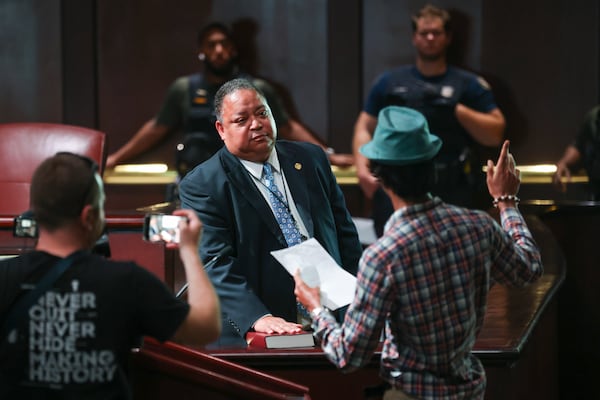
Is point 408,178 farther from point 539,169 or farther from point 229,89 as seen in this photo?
→ point 539,169

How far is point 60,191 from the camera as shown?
1.92 m

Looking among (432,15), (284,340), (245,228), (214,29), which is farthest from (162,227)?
(214,29)

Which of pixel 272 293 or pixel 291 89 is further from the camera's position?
pixel 291 89

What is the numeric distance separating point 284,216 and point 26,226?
1.20m

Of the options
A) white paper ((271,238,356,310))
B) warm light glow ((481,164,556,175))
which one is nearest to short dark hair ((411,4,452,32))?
warm light glow ((481,164,556,175))

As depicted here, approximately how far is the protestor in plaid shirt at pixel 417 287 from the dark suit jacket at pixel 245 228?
0.86 m

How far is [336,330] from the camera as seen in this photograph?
2199 millimetres

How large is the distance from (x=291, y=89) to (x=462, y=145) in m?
1.26

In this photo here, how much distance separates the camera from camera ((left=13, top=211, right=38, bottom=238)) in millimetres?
2027

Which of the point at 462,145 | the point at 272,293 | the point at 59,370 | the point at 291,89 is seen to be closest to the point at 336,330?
the point at 59,370

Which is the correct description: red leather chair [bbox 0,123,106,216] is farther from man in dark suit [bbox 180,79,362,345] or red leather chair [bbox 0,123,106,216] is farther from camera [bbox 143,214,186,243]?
camera [bbox 143,214,186,243]

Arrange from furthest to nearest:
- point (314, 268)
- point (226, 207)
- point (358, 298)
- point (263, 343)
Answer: point (226, 207), point (263, 343), point (314, 268), point (358, 298)

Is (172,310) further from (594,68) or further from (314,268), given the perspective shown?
(594,68)

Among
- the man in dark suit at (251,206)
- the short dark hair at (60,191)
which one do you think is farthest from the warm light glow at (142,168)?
the short dark hair at (60,191)
